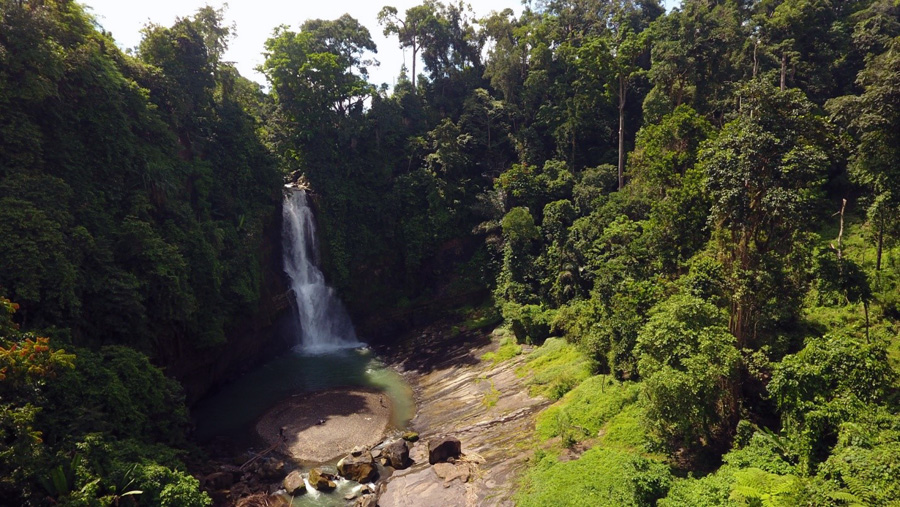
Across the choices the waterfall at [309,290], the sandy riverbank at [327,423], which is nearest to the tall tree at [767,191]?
the sandy riverbank at [327,423]

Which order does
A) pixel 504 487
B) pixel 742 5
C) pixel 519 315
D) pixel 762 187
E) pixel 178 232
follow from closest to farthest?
pixel 762 187
pixel 504 487
pixel 178 232
pixel 519 315
pixel 742 5

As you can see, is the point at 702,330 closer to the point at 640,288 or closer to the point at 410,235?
the point at 640,288

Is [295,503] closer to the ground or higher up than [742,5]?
closer to the ground

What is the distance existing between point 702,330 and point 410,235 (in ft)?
103

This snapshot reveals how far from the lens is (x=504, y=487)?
16.3 m

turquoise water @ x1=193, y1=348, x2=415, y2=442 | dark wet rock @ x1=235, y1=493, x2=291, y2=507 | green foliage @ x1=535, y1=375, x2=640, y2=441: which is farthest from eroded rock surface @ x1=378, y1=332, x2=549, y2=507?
dark wet rock @ x1=235, y1=493, x2=291, y2=507

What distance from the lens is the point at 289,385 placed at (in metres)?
31.1

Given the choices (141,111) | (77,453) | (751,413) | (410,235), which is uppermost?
(141,111)

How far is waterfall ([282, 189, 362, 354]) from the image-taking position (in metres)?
38.8

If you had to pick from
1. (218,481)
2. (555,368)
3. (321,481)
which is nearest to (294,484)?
(321,481)

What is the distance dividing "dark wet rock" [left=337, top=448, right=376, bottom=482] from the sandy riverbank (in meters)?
2.05

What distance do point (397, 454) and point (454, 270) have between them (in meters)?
24.1

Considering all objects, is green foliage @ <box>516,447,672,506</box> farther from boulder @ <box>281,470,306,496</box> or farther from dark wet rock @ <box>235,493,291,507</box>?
dark wet rock @ <box>235,493,291,507</box>

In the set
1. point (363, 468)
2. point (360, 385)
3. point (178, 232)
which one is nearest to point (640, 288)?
point (363, 468)
